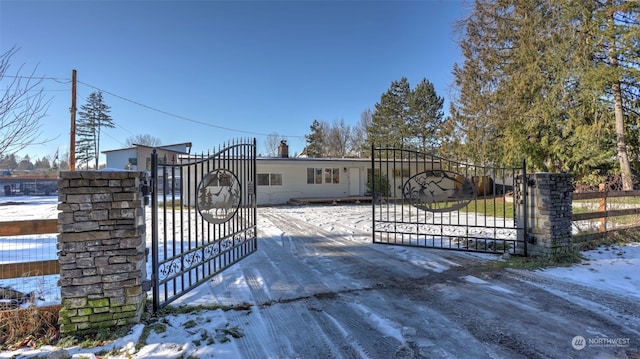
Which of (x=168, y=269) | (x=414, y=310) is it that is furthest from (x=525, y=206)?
(x=168, y=269)

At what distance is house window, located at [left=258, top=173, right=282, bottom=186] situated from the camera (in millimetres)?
17017

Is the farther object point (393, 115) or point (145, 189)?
point (393, 115)

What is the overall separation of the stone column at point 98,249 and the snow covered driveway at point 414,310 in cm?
88

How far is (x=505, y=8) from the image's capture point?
1413cm

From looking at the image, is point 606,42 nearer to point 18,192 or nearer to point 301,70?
point 301,70

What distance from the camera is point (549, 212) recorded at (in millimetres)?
4957

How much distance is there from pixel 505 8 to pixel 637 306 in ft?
49.5

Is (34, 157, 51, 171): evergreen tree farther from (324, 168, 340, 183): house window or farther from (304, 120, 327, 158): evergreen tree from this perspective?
(324, 168, 340, 183): house window

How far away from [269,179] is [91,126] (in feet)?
107

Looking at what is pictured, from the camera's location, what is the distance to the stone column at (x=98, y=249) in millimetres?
2688

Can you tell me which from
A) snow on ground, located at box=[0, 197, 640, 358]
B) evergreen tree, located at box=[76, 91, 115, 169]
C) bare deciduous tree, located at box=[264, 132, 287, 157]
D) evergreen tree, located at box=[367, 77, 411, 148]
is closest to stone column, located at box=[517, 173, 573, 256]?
snow on ground, located at box=[0, 197, 640, 358]

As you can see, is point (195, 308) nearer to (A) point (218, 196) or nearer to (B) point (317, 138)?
(A) point (218, 196)

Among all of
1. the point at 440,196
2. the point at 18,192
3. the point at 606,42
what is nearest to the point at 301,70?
the point at 606,42

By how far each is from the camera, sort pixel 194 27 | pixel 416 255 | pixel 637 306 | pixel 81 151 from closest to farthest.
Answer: pixel 637 306
pixel 416 255
pixel 194 27
pixel 81 151
